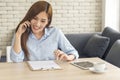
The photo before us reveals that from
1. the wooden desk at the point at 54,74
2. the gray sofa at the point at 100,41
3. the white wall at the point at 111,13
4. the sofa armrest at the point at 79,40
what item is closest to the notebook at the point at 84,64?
the wooden desk at the point at 54,74

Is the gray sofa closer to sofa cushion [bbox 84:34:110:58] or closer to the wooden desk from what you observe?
sofa cushion [bbox 84:34:110:58]

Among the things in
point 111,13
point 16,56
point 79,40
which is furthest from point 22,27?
point 111,13

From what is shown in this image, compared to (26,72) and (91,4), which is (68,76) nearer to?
(26,72)

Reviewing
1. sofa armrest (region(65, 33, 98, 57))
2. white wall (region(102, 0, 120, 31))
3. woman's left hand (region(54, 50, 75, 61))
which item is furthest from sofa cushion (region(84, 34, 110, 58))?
woman's left hand (region(54, 50, 75, 61))

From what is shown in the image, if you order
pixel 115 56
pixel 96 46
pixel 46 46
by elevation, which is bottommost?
pixel 96 46

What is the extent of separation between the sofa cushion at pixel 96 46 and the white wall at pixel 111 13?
691mm

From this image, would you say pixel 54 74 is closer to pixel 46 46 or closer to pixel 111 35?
pixel 46 46

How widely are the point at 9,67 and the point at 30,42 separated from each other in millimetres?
445

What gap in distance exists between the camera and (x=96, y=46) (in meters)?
3.81

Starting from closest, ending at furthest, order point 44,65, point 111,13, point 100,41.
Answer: point 44,65, point 100,41, point 111,13

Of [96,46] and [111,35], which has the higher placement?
[111,35]

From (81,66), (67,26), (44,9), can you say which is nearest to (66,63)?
(81,66)

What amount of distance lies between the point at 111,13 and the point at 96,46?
1031 mm

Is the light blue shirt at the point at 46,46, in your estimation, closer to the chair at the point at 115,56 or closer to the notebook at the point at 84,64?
the notebook at the point at 84,64
